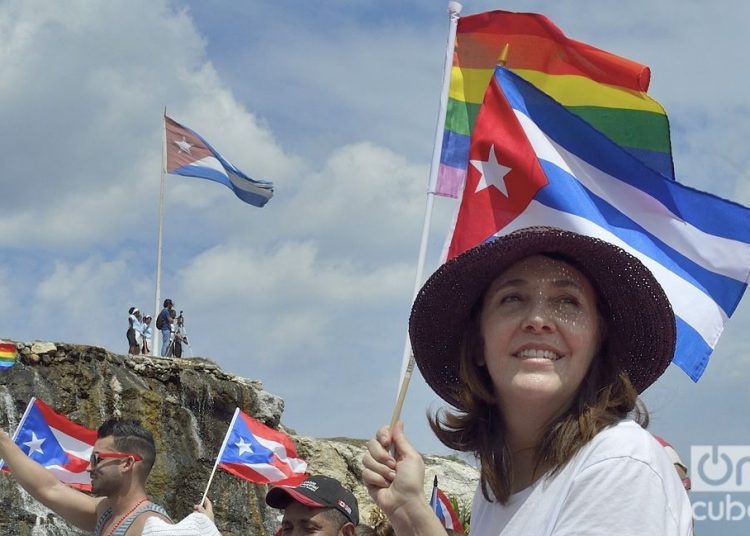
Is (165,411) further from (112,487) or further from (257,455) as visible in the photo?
(112,487)

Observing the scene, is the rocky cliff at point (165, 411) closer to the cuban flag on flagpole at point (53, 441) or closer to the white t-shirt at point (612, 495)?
the cuban flag on flagpole at point (53, 441)

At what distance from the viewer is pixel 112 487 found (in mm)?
5133

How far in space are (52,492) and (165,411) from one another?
1634 cm

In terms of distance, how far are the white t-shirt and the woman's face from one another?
191 mm

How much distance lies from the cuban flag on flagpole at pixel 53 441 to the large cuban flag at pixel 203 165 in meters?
15.4

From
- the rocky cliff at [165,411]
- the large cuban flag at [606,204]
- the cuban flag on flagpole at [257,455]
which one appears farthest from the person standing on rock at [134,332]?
the large cuban flag at [606,204]

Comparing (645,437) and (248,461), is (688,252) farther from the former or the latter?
(248,461)

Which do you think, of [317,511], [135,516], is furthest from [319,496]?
[135,516]

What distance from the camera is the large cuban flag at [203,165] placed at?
24812 millimetres

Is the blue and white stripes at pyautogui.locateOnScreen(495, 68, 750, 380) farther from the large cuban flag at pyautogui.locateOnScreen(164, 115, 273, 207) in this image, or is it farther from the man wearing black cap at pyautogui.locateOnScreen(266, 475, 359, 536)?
the large cuban flag at pyautogui.locateOnScreen(164, 115, 273, 207)

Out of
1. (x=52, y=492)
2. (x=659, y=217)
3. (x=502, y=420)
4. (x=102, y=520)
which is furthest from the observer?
(x=52, y=492)

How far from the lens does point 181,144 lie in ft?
84.9

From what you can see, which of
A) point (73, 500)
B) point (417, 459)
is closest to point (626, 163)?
point (417, 459)

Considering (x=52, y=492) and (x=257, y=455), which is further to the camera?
(x=257, y=455)
